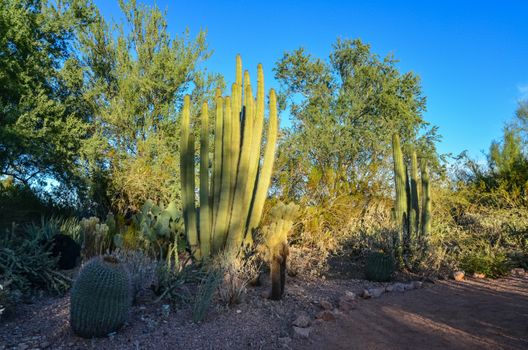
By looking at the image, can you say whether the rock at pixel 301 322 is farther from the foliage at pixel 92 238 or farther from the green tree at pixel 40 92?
the green tree at pixel 40 92

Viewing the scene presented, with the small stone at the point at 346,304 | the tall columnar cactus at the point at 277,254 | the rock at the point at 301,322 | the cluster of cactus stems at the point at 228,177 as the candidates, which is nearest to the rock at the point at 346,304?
the small stone at the point at 346,304

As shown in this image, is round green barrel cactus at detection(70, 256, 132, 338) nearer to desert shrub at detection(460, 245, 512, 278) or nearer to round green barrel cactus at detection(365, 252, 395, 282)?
round green barrel cactus at detection(365, 252, 395, 282)

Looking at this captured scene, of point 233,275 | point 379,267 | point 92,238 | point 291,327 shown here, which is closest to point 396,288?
point 379,267

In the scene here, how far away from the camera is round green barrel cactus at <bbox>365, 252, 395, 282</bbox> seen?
279 inches

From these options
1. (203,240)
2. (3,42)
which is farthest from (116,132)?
(203,240)

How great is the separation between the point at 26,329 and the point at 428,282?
5.97 m

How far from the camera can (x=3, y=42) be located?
437 inches

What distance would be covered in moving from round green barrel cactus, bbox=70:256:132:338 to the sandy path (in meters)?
1.70

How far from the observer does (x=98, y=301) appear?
3717mm

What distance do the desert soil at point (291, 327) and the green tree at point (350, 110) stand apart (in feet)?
30.1

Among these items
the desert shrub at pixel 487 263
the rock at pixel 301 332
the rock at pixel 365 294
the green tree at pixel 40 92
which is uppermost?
the green tree at pixel 40 92

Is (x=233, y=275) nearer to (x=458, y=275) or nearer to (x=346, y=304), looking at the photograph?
(x=346, y=304)

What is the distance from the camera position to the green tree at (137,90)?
13.3 meters

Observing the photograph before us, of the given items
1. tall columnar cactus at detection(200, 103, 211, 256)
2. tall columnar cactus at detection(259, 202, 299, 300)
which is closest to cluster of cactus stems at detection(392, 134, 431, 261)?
tall columnar cactus at detection(259, 202, 299, 300)
